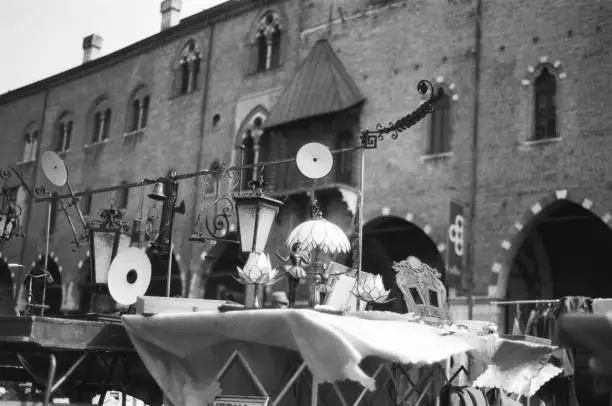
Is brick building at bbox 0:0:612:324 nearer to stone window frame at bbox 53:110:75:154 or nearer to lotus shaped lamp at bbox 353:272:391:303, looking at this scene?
stone window frame at bbox 53:110:75:154

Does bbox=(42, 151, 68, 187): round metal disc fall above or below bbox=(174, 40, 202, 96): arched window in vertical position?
below

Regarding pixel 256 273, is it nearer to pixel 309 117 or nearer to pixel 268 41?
pixel 309 117

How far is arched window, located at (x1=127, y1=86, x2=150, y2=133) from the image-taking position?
23328mm

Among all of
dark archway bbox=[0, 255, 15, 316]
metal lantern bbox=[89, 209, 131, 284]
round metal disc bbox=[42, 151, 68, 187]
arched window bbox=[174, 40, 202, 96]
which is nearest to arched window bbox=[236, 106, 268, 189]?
arched window bbox=[174, 40, 202, 96]

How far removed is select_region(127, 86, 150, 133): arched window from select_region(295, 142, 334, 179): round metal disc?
54.0 ft

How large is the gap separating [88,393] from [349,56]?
13.3 metres

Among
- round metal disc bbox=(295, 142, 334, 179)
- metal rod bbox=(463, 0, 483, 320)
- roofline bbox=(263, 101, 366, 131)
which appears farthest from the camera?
roofline bbox=(263, 101, 366, 131)

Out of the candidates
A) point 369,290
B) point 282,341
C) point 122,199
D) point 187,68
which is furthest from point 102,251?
point 122,199

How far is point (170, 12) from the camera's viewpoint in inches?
985

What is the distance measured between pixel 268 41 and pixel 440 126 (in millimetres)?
5891

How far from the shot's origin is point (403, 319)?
16.7 feet

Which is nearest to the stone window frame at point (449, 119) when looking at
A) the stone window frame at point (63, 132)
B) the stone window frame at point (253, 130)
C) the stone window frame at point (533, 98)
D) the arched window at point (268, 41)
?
the stone window frame at point (533, 98)

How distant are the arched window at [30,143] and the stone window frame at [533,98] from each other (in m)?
17.5

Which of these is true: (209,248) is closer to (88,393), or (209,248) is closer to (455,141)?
(455,141)
